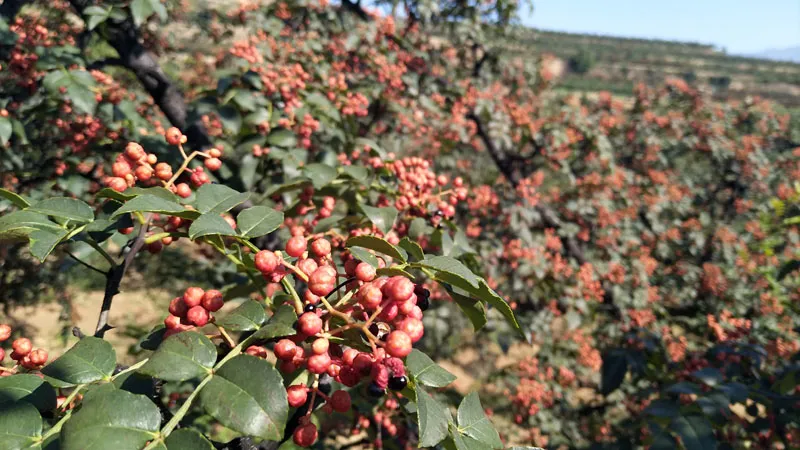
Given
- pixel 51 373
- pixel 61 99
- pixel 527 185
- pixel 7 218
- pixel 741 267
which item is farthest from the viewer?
pixel 741 267

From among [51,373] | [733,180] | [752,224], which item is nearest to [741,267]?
[752,224]

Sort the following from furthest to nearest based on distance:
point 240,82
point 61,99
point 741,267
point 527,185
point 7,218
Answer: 1. point 741,267
2. point 527,185
3. point 240,82
4. point 61,99
5. point 7,218

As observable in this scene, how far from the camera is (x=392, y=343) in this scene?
3.32 ft

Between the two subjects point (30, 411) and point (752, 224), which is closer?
point (30, 411)

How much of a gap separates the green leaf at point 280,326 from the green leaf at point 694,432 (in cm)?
186

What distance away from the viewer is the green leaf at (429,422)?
2.91 ft

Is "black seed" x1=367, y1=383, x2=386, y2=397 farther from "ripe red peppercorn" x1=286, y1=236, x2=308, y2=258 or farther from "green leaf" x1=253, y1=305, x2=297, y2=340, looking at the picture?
"ripe red peppercorn" x1=286, y1=236, x2=308, y2=258

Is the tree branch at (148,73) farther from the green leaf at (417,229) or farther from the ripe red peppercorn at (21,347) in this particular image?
the ripe red peppercorn at (21,347)

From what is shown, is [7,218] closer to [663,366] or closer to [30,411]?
[30,411]

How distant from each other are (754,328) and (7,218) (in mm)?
6411

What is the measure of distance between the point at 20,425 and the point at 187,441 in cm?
33

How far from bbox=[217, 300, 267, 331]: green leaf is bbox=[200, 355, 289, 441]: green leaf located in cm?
17

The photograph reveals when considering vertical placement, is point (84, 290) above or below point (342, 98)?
below

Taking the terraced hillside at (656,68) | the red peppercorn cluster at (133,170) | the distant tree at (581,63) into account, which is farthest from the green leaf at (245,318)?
the distant tree at (581,63)
